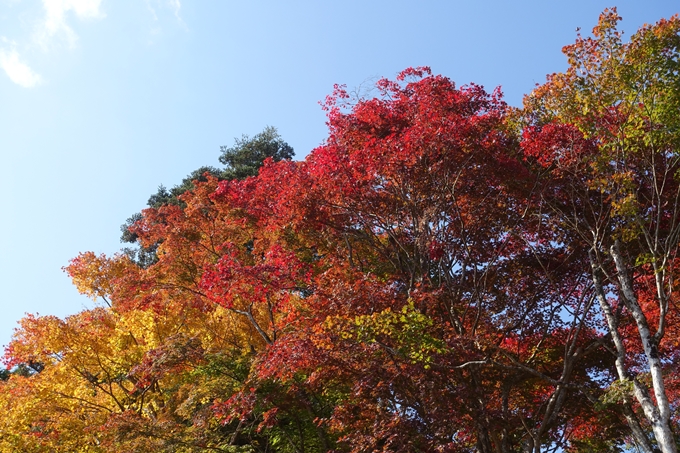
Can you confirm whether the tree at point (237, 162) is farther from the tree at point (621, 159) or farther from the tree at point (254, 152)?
the tree at point (621, 159)

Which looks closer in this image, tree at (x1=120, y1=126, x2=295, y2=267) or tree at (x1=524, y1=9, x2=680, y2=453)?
tree at (x1=524, y1=9, x2=680, y2=453)

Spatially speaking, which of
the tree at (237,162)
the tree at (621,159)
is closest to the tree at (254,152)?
the tree at (237,162)

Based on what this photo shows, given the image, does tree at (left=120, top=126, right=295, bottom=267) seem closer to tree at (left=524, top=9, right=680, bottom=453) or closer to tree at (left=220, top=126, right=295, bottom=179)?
tree at (left=220, top=126, right=295, bottom=179)

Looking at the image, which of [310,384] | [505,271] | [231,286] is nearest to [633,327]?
[505,271]

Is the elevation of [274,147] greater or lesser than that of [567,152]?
greater

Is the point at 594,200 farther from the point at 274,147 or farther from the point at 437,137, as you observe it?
the point at 274,147

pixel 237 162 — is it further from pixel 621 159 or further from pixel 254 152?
pixel 621 159

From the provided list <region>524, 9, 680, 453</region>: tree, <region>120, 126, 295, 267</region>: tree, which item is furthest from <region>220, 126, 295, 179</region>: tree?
<region>524, 9, 680, 453</region>: tree

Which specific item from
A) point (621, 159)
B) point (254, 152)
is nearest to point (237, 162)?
point (254, 152)

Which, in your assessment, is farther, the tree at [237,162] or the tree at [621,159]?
the tree at [237,162]

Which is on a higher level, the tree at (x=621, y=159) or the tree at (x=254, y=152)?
the tree at (x=254, y=152)

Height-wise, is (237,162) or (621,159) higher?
(237,162)

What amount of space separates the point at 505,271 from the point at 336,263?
130 inches

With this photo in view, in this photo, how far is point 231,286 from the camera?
10312 millimetres
